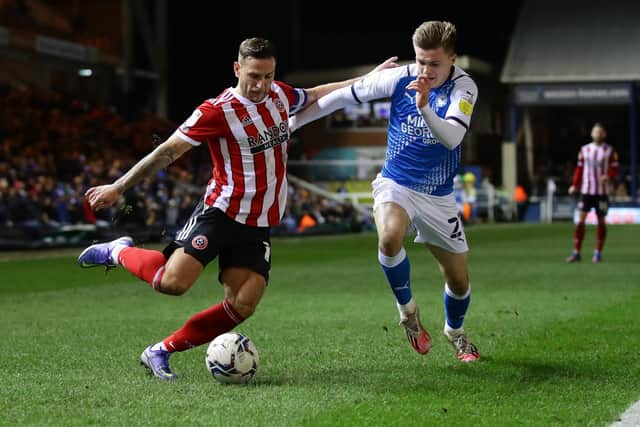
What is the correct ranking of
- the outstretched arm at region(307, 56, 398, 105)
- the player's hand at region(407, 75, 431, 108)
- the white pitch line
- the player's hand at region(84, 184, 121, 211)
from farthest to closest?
the outstretched arm at region(307, 56, 398, 105)
the player's hand at region(407, 75, 431, 108)
the player's hand at region(84, 184, 121, 211)
the white pitch line

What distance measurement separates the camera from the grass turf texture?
18.1 ft

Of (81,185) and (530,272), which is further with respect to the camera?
(81,185)

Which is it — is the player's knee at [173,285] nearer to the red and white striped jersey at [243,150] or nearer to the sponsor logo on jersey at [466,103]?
the red and white striped jersey at [243,150]

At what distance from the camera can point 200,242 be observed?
645 centimetres

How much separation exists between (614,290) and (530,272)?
3076 mm

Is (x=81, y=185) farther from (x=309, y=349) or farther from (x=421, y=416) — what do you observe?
(x=421, y=416)

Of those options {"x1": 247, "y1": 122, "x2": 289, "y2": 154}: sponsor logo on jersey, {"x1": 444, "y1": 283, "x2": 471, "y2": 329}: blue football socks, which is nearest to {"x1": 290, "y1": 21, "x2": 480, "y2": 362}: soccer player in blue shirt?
{"x1": 444, "y1": 283, "x2": 471, "y2": 329}: blue football socks

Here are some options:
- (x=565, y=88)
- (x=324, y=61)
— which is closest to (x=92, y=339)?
(x=565, y=88)

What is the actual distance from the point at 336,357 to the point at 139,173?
6.40ft

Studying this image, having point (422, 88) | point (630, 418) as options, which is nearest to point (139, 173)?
point (422, 88)

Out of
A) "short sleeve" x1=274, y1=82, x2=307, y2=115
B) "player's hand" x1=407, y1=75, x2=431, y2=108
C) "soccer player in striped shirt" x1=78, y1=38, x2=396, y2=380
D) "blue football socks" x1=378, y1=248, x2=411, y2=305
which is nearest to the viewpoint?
"player's hand" x1=407, y1=75, x2=431, y2=108

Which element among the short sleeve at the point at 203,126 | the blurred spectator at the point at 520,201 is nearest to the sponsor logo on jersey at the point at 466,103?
the short sleeve at the point at 203,126

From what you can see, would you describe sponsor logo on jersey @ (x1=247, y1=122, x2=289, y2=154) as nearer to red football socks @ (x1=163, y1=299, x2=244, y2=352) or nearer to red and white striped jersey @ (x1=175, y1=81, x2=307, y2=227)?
red and white striped jersey @ (x1=175, y1=81, x2=307, y2=227)

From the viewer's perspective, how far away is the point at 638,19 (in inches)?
1720
